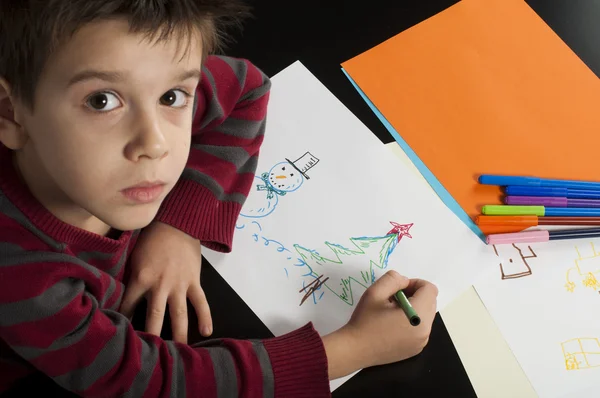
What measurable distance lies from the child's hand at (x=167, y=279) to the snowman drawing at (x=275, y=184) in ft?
0.26

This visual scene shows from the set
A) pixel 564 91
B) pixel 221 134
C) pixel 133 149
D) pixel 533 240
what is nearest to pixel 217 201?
pixel 221 134

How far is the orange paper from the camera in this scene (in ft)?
2.40

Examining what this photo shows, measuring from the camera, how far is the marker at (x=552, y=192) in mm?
703

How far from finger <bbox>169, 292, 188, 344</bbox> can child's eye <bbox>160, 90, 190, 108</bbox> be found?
0.70 feet

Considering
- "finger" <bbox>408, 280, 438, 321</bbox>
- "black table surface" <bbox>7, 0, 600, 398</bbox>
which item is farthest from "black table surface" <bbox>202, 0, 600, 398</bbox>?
"finger" <bbox>408, 280, 438, 321</bbox>

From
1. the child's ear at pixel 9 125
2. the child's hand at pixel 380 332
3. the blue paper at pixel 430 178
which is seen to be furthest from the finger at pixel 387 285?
the child's ear at pixel 9 125

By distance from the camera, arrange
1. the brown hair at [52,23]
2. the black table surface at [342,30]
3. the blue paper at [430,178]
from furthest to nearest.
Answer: the black table surface at [342,30], the blue paper at [430,178], the brown hair at [52,23]

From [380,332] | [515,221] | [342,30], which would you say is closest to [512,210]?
[515,221]

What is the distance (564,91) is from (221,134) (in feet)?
1.51

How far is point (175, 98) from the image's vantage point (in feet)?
1.73

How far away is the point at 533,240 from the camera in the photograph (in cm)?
68

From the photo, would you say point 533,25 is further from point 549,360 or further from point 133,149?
point 133,149

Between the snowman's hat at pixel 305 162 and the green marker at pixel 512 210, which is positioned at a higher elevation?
the green marker at pixel 512 210

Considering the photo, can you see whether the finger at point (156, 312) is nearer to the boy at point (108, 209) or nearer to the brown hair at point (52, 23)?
the boy at point (108, 209)
